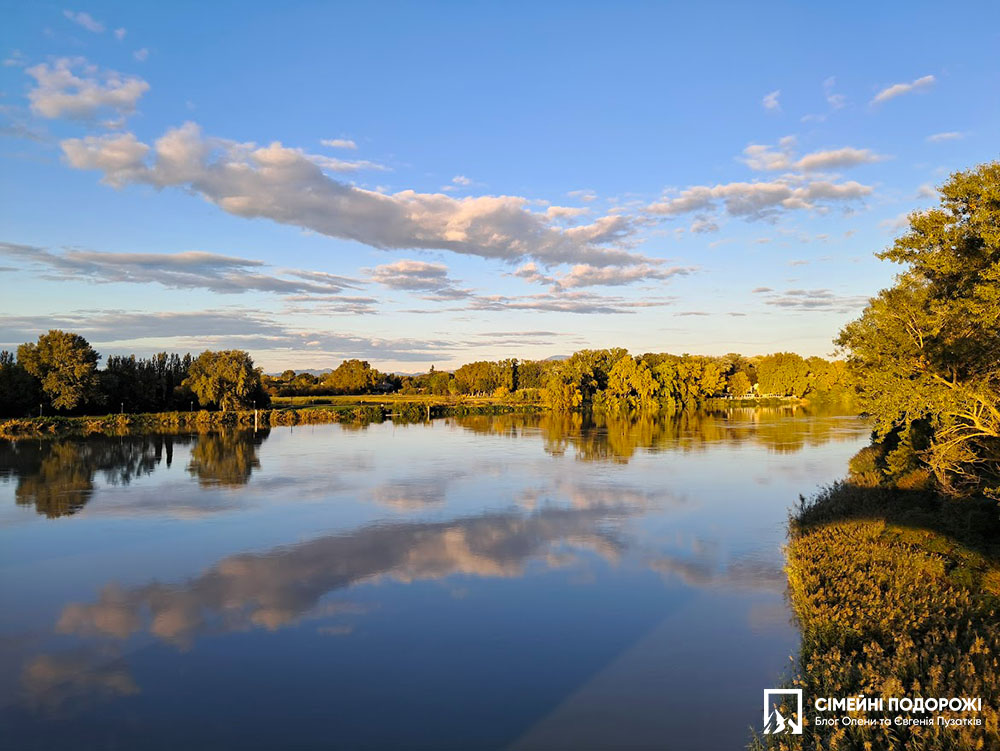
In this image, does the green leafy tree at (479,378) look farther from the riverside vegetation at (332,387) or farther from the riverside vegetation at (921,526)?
the riverside vegetation at (921,526)

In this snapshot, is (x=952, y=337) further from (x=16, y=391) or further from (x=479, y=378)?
(x=479, y=378)

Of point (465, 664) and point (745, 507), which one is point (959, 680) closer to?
point (465, 664)

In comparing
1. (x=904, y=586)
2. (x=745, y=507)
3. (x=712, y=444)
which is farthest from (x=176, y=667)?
(x=712, y=444)

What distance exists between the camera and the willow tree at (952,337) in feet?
56.1

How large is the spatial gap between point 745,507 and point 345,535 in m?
15.2

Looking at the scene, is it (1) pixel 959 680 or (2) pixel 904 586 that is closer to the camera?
(1) pixel 959 680

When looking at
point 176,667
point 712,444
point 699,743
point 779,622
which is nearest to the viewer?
point 699,743

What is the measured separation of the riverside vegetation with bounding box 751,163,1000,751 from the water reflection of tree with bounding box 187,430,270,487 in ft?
87.3

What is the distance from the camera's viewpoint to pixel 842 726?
769cm

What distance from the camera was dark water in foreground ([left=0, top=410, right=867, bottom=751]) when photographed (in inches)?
380

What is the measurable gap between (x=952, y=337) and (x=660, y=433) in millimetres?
39008

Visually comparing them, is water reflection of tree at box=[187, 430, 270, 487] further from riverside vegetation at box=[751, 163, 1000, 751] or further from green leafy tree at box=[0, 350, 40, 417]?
riverside vegetation at box=[751, 163, 1000, 751]

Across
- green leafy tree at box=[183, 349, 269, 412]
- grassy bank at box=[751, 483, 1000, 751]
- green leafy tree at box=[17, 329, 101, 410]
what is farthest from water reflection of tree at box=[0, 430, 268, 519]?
grassy bank at box=[751, 483, 1000, 751]

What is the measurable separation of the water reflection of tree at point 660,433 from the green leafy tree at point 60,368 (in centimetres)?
3818
